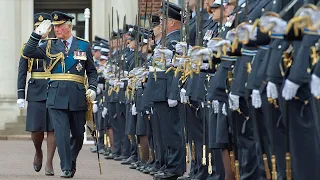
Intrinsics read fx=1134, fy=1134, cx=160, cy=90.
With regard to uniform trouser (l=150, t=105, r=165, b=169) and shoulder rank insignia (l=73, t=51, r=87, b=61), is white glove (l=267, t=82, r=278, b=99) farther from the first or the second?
shoulder rank insignia (l=73, t=51, r=87, b=61)

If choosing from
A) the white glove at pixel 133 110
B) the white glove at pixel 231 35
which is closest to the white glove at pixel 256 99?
the white glove at pixel 231 35

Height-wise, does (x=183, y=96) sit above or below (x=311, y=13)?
below

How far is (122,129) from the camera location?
743 inches

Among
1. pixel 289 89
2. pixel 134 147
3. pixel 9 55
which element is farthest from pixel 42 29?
pixel 9 55

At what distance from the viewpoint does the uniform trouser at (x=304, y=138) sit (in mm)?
8031

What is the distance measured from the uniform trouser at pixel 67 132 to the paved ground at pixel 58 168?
0.28 m

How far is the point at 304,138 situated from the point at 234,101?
1.24 meters

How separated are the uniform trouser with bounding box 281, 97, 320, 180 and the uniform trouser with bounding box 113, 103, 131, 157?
33.9 feet

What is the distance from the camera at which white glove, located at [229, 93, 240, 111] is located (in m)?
9.22

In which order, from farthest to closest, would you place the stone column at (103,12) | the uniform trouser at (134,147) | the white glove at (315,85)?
the stone column at (103,12)
the uniform trouser at (134,147)
the white glove at (315,85)

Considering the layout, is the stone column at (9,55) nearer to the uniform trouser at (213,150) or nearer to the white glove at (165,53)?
the white glove at (165,53)

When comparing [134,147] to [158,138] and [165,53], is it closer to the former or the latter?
[158,138]

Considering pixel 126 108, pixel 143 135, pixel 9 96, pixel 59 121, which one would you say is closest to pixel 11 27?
pixel 9 96

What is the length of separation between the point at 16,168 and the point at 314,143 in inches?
311
